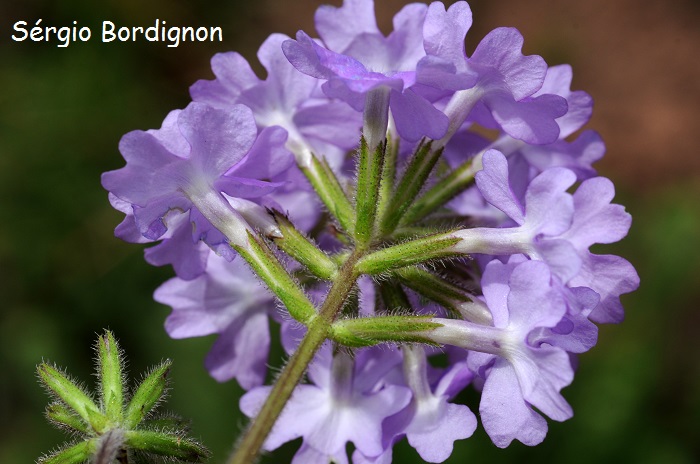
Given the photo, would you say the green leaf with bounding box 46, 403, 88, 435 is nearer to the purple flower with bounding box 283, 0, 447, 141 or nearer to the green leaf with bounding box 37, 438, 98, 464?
the green leaf with bounding box 37, 438, 98, 464

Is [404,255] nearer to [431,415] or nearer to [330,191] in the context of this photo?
[330,191]

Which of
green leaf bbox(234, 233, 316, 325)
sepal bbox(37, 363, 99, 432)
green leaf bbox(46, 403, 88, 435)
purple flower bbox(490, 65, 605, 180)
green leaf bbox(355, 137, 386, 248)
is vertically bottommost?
green leaf bbox(46, 403, 88, 435)

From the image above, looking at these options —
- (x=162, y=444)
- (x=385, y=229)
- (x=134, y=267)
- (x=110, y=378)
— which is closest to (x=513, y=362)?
(x=385, y=229)

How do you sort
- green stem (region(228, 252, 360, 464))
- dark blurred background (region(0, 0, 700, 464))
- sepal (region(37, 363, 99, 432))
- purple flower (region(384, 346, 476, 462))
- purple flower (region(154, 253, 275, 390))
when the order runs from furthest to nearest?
1. dark blurred background (region(0, 0, 700, 464))
2. purple flower (region(154, 253, 275, 390))
3. purple flower (region(384, 346, 476, 462))
4. sepal (region(37, 363, 99, 432))
5. green stem (region(228, 252, 360, 464))

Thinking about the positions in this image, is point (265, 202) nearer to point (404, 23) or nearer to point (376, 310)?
point (376, 310)

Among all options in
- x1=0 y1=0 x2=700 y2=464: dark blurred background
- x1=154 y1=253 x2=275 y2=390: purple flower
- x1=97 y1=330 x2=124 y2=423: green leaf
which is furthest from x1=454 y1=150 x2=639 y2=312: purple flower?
x1=0 y1=0 x2=700 y2=464: dark blurred background

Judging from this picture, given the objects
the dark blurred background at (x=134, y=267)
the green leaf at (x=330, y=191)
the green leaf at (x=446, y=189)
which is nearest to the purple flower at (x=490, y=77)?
the green leaf at (x=446, y=189)

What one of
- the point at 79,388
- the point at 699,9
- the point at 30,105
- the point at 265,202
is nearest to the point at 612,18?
the point at 699,9
